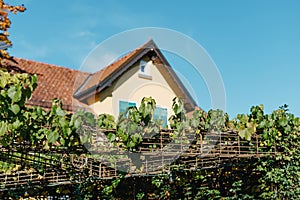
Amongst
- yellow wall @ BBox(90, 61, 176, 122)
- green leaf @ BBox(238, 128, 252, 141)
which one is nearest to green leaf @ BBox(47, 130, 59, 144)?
green leaf @ BBox(238, 128, 252, 141)

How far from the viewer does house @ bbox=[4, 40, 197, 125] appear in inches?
537

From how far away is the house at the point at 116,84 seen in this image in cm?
1365

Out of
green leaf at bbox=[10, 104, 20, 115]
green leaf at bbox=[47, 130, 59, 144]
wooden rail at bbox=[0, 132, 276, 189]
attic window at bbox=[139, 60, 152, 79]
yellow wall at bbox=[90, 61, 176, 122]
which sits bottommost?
wooden rail at bbox=[0, 132, 276, 189]

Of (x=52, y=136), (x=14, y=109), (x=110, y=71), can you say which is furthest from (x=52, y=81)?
(x=14, y=109)

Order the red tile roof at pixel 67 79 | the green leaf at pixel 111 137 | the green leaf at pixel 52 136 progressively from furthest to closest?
the red tile roof at pixel 67 79
the green leaf at pixel 111 137
the green leaf at pixel 52 136

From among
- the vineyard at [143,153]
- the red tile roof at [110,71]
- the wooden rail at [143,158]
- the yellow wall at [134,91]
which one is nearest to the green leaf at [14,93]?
the vineyard at [143,153]

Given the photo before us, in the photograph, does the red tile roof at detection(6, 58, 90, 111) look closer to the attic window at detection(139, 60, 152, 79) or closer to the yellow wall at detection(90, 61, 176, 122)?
the yellow wall at detection(90, 61, 176, 122)

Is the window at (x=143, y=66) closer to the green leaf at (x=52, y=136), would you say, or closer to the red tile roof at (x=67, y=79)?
the red tile roof at (x=67, y=79)

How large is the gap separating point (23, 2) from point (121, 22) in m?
7.34

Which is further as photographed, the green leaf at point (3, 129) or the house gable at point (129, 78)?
the house gable at point (129, 78)

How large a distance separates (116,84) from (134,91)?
Result: 715 mm

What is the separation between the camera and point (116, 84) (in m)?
14.0

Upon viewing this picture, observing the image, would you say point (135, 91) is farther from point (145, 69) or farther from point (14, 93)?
point (14, 93)

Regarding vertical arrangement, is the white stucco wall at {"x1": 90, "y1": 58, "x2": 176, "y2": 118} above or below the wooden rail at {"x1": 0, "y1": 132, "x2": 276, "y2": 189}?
above
